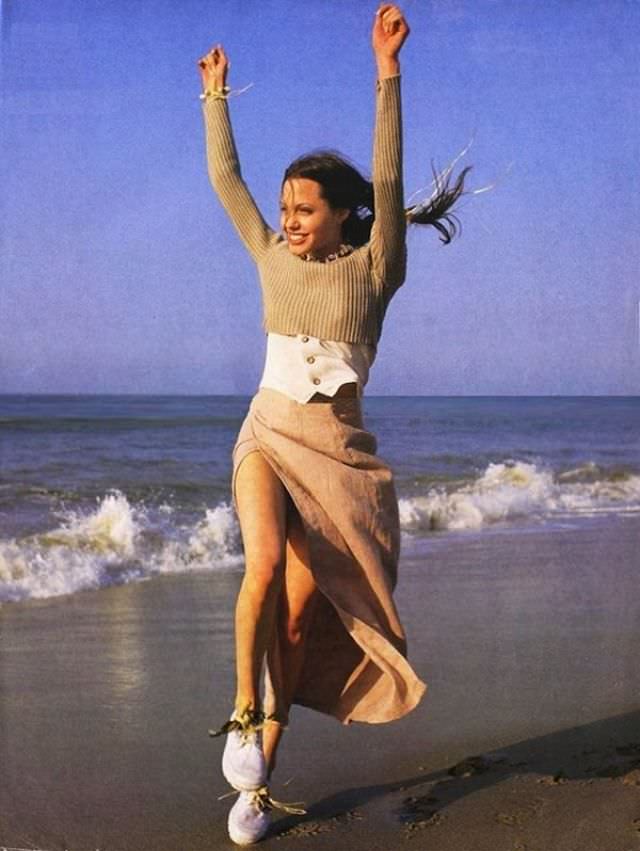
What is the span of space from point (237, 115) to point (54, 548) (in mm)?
2054

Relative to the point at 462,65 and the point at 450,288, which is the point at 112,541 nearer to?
the point at 450,288

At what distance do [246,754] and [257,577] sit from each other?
1.14 ft

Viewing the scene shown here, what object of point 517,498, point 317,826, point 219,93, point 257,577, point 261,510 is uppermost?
point 219,93

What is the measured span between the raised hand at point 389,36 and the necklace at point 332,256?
0.38 m

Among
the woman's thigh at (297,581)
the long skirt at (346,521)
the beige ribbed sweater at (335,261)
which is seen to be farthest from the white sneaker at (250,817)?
the beige ribbed sweater at (335,261)

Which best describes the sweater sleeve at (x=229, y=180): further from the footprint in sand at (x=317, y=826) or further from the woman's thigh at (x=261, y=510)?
the footprint in sand at (x=317, y=826)

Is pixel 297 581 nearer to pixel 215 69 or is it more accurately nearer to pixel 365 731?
pixel 365 731

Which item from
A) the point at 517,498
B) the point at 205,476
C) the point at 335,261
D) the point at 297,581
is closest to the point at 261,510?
→ the point at 297,581

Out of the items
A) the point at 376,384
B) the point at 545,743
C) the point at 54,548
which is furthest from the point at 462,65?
the point at 54,548

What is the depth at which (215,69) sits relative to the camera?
288 cm

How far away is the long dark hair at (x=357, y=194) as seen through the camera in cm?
283

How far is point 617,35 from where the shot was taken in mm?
3250

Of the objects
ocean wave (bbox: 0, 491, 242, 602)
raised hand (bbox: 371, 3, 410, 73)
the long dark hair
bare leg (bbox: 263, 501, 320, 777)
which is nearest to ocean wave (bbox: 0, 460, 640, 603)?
ocean wave (bbox: 0, 491, 242, 602)

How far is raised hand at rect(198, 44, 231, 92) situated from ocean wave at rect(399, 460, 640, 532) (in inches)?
127
